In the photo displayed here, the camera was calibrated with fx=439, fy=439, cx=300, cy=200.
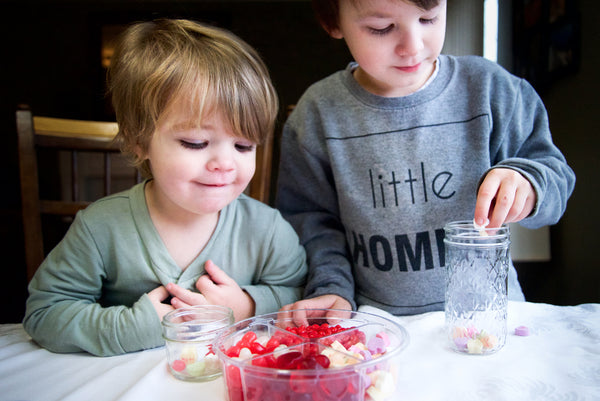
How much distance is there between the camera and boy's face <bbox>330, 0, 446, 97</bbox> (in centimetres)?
73

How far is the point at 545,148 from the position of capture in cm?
87

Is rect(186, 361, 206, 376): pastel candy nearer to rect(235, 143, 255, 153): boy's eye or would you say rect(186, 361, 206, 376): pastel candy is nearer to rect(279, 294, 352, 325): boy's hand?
rect(279, 294, 352, 325): boy's hand

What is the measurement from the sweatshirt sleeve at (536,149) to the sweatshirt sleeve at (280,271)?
16.9 inches

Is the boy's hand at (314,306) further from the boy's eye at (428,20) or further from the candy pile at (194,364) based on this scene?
the boy's eye at (428,20)

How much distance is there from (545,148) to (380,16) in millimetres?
425

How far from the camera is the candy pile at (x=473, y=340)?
1.91 feet

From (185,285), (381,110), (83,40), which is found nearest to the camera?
(185,285)

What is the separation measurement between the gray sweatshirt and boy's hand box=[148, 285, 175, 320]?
0.27m

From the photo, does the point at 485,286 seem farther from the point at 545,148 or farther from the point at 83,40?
the point at 83,40

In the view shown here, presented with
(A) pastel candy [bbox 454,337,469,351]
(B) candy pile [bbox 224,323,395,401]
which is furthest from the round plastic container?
(A) pastel candy [bbox 454,337,469,351]

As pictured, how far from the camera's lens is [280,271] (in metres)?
0.89

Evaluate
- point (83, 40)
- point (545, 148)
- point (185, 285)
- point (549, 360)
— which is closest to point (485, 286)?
point (549, 360)

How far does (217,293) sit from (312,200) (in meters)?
0.36

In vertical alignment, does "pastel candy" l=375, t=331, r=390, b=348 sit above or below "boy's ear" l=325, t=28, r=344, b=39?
below
